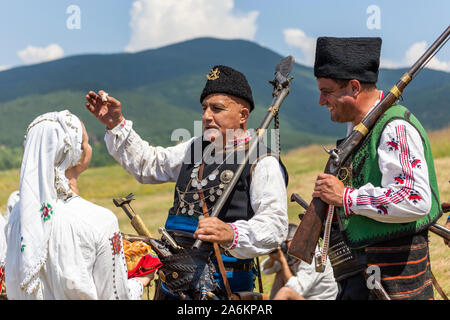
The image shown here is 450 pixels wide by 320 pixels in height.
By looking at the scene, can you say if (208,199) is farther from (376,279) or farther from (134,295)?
(376,279)

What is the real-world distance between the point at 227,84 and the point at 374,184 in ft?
4.66

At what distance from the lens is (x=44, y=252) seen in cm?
341

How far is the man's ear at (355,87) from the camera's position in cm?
386

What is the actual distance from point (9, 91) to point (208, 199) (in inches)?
2524

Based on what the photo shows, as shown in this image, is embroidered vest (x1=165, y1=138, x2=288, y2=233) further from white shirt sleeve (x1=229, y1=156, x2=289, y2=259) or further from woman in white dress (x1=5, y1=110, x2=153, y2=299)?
woman in white dress (x1=5, y1=110, x2=153, y2=299)

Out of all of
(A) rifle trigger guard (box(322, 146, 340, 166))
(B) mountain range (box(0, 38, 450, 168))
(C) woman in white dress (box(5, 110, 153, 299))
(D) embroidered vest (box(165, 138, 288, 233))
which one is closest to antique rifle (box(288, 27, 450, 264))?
(A) rifle trigger guard (box(322, 146, 340, 166))

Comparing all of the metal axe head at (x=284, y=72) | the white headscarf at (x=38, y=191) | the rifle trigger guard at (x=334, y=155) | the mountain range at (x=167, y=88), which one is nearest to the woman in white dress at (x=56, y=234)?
the white headscarf at (x=38, y=191)

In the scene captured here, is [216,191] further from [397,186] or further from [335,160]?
[397,186]

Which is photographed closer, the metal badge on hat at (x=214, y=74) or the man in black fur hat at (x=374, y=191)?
the man in black fur hat at (x=374, y=191)

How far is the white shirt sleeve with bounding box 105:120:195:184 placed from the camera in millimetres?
4801

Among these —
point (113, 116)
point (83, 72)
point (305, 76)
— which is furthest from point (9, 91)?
point (113, 116)

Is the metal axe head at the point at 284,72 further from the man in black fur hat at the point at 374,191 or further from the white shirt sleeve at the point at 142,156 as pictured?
the white shirt sleeve at the point at 142,156

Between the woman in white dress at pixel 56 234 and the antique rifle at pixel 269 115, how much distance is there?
2.73ft

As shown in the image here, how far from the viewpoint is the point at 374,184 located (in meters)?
3.67
